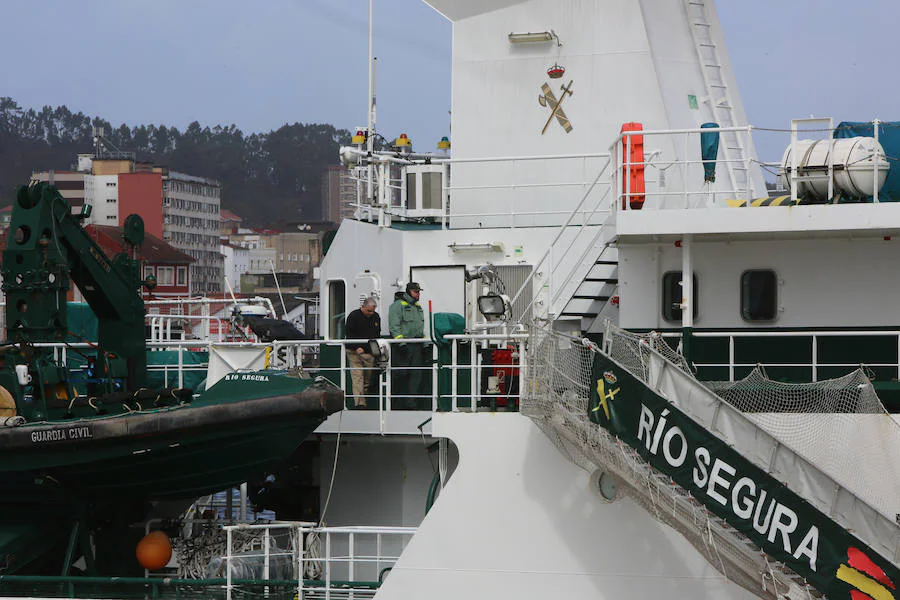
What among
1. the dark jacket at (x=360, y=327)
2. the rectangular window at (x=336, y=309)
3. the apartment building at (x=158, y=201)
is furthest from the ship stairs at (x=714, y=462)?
the apartment building at (x=158, y=201)

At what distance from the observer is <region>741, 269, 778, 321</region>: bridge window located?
41.7 ft

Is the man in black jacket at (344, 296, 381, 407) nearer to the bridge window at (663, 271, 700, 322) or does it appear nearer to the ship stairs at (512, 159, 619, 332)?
the ship stairs at (512, 159, 619, 332)

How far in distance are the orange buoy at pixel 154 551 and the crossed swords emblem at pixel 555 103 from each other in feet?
24.4

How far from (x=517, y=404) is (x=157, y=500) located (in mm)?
4647

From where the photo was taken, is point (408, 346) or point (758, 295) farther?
Answer: point (408, 346)

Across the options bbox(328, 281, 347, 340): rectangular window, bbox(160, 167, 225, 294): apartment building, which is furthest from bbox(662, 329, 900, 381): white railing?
bbox(160, 167, 225, 294): apartment building

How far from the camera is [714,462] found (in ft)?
31.8

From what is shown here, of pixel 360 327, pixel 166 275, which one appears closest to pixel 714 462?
pixel 360 327

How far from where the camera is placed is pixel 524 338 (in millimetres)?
11930

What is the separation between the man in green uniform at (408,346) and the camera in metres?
13.5

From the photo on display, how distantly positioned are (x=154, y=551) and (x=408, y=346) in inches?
148

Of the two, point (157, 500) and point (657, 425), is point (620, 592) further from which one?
point (157, 500)

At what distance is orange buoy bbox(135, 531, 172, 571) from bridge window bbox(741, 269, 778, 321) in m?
7.07

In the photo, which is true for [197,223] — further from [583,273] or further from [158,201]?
[583,273]
